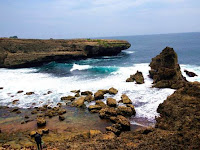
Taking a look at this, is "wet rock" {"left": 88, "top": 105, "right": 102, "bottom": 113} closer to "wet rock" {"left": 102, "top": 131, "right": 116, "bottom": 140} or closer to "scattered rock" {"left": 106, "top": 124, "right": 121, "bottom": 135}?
"scattered rock" {"left": 106, "top": 124, "right": 121, "bottom": 135}

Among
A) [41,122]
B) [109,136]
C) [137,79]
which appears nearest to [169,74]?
[137,79]

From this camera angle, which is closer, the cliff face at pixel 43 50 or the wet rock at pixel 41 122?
the wet rock at pixel 41 122

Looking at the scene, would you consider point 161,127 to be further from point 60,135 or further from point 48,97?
Result: point 48,97

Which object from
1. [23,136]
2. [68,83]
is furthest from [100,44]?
[23,136]

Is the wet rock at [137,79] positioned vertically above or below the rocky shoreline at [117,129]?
above

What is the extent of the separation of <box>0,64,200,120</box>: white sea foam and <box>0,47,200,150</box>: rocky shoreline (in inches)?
68.6

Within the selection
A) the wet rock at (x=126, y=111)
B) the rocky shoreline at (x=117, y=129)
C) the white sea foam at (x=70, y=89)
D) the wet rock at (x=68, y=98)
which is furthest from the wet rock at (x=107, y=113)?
the wet rock at (x=68, y=98)

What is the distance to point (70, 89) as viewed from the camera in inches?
1249

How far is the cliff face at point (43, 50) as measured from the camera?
53.3 metres

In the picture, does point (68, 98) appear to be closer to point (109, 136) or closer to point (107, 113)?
point (107, 113)

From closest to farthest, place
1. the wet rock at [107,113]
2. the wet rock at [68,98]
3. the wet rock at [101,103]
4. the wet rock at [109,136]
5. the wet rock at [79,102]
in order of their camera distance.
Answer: the wet rock at [109,136]
the wet rock at [107,113]
the wet rock at [101,103]
the wet rock at [79,102]
the wet rock at [68,98]

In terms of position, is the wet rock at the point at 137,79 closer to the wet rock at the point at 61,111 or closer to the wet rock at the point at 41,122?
the wet rock at the point at 61,111

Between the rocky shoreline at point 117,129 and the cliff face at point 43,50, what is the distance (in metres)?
31.2

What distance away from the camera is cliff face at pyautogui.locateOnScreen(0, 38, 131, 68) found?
53.3 m
